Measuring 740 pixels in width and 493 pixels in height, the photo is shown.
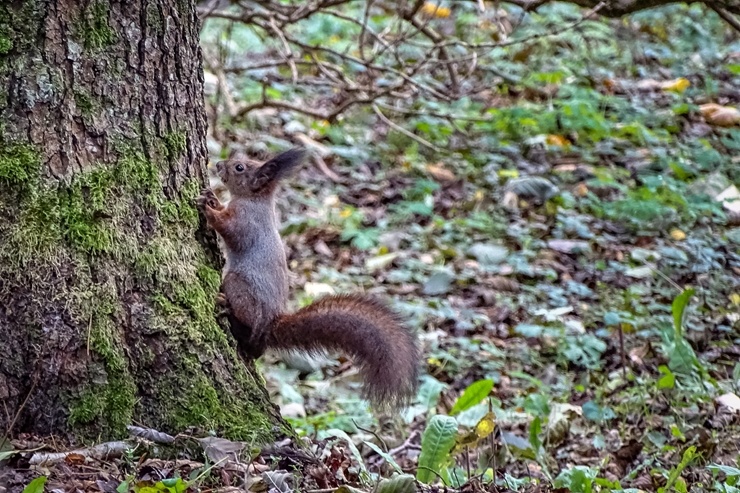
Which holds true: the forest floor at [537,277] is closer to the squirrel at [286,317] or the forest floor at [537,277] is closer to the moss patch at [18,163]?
the squirrel at [286,317]

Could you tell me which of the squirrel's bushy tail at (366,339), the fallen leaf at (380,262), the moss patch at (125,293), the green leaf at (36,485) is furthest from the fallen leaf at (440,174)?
the green leaf at (36,485)

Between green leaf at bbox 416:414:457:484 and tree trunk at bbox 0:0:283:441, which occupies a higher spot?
tree trunk at bbox 0:0:283:441

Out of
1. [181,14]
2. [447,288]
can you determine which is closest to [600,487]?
[181,14]

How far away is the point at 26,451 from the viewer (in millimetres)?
2332

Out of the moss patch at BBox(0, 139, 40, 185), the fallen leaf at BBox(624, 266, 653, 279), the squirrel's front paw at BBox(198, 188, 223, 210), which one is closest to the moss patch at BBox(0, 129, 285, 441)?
the moss patch at BBox(0, 139, 40, 185)

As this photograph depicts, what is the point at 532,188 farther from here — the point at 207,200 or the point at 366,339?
the point at 207,200

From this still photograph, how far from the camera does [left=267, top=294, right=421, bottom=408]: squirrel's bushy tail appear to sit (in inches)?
117

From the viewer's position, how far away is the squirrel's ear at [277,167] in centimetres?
386

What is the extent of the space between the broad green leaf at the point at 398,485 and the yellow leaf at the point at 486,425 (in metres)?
0.71

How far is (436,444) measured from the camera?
9.99 ft

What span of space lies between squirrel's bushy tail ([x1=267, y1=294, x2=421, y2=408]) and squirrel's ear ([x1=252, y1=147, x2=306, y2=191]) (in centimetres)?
80

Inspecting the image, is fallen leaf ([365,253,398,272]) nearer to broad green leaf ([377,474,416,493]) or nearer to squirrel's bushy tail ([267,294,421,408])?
squirrel's bushy tail ([267,294,421,408])

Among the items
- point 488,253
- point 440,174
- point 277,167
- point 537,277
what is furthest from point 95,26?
point 440,174

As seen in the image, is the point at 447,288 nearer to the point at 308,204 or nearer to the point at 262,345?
the point at 308,204
